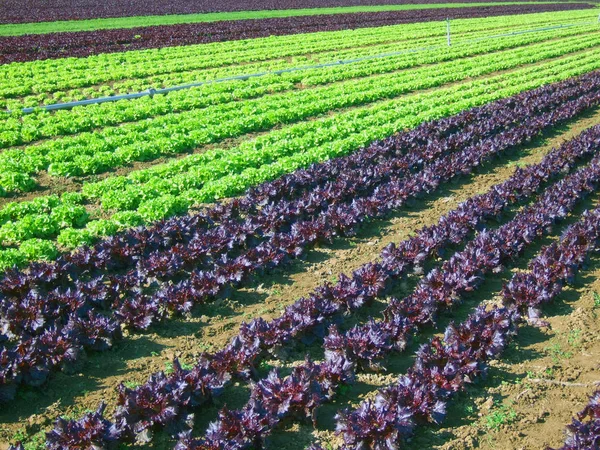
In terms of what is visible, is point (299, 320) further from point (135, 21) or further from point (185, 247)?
point (135, 21)

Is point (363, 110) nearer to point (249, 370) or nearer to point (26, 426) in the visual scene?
point (249, 370)

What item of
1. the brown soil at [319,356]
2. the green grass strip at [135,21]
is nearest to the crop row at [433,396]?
the brown soil at [319,356]

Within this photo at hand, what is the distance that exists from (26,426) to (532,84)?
2317 centimetres

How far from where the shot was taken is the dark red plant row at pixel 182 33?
32781 mm

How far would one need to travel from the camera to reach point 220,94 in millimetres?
21453

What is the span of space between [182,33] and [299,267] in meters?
34.6

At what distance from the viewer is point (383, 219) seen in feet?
38.5

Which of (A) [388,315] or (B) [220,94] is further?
(B) [220,94]

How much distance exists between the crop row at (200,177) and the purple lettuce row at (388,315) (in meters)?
4.91

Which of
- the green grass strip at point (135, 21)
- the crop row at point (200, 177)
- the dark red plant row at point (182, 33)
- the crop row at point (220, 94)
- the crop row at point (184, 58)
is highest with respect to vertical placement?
the green grass strip at point (135, 21)

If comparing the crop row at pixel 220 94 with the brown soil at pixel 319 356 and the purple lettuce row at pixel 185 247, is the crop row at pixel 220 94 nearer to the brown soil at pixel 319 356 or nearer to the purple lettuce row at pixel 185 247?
the purple lettuce row at pixel 185 247

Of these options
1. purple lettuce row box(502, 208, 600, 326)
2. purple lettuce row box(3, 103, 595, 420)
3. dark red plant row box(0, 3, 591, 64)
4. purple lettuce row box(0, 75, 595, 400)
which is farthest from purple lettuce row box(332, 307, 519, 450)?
dark red plant row box(0, 3, 591, 64)

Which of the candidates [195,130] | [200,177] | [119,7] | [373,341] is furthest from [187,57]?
[119,7]

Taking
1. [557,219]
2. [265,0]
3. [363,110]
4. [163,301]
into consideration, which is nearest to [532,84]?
[363,110]
